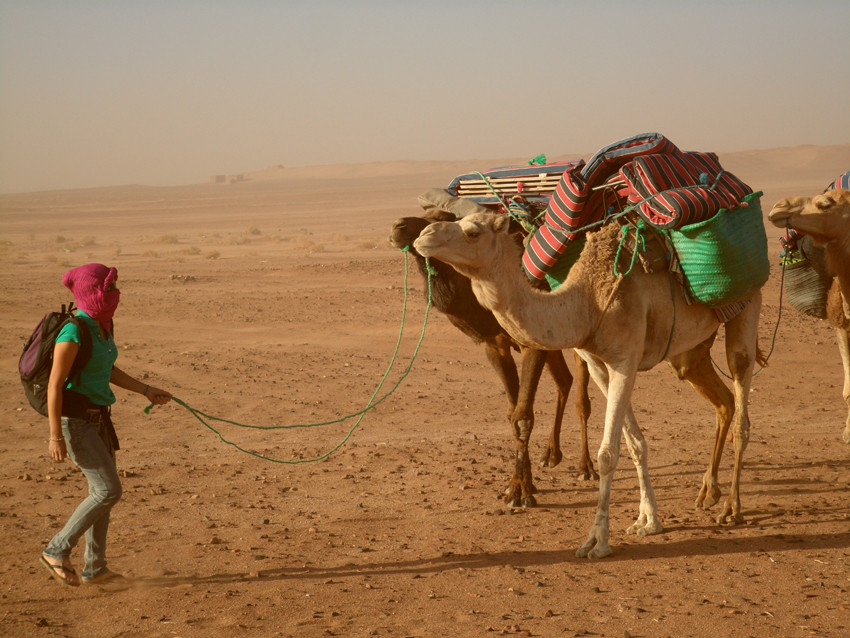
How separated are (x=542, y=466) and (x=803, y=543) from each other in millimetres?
2692

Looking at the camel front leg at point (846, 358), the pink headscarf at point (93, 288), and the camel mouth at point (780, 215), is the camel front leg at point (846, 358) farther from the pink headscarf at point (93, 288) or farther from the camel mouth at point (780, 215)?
the pink headscarf at point (93, 288)

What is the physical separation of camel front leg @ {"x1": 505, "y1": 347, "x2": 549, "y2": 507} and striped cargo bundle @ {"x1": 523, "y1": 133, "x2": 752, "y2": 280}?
1000mm

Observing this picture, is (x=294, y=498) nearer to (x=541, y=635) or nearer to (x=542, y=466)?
(x=542, y=466)

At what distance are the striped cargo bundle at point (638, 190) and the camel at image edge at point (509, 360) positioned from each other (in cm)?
104

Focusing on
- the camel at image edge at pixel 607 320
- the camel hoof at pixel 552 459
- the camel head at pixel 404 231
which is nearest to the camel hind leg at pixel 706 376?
the camel at image edge at pixel 607 320

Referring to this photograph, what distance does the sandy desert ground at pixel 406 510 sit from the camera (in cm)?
515

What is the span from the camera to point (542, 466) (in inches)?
330

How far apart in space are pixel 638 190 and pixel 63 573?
4606mm

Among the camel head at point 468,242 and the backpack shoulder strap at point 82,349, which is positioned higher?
the camel head at point 468,242

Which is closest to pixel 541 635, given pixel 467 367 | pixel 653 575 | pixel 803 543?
pixel 653 575

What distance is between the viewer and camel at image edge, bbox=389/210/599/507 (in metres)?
7.14

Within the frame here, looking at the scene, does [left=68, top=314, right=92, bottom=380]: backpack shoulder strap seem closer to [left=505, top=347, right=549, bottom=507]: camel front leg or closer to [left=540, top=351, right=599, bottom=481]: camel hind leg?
[left=505, top=347, right=549, bottom=507]: camel front leg

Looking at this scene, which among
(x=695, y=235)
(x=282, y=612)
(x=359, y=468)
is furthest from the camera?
(x=359, y=468)

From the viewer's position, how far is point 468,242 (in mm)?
5219
